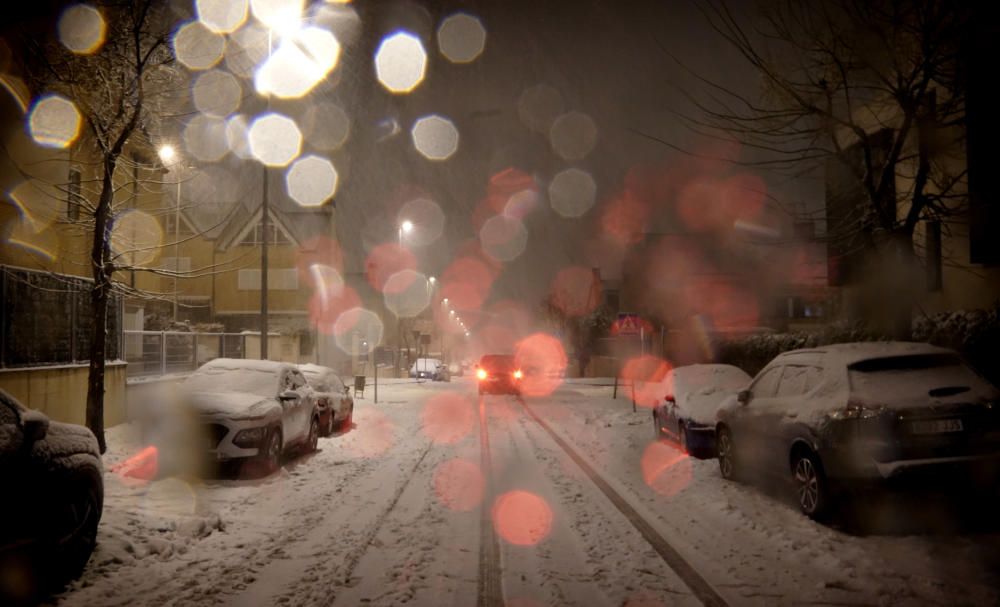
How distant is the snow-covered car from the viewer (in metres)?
10.4

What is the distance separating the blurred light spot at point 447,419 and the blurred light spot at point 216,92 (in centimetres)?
744

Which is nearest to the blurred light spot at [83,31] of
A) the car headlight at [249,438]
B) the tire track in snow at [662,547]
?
the car headlight at [249,438]

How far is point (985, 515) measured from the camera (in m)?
7.27

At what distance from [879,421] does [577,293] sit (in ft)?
215

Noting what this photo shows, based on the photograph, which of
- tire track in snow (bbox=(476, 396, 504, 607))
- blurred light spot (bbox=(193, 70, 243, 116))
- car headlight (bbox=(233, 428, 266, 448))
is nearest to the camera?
tire track in snow (bbox=(476, 396, 504, 607))

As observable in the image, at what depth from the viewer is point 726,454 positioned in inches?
397

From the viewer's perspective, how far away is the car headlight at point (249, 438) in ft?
33.9

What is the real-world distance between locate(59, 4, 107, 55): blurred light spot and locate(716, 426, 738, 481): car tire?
10592 millimetres

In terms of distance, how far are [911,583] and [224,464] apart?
27.4ft

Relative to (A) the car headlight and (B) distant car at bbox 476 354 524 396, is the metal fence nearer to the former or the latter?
(A) the car headlight

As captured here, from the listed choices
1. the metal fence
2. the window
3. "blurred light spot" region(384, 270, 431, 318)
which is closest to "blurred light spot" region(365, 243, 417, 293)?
"blurred light spot" region(384, 270, 431, 318)

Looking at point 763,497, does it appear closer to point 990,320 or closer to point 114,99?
point 990,320

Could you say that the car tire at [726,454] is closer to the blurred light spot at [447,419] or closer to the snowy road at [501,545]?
the snowy road at [501,545]

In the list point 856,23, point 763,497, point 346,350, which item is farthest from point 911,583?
point 346,350
